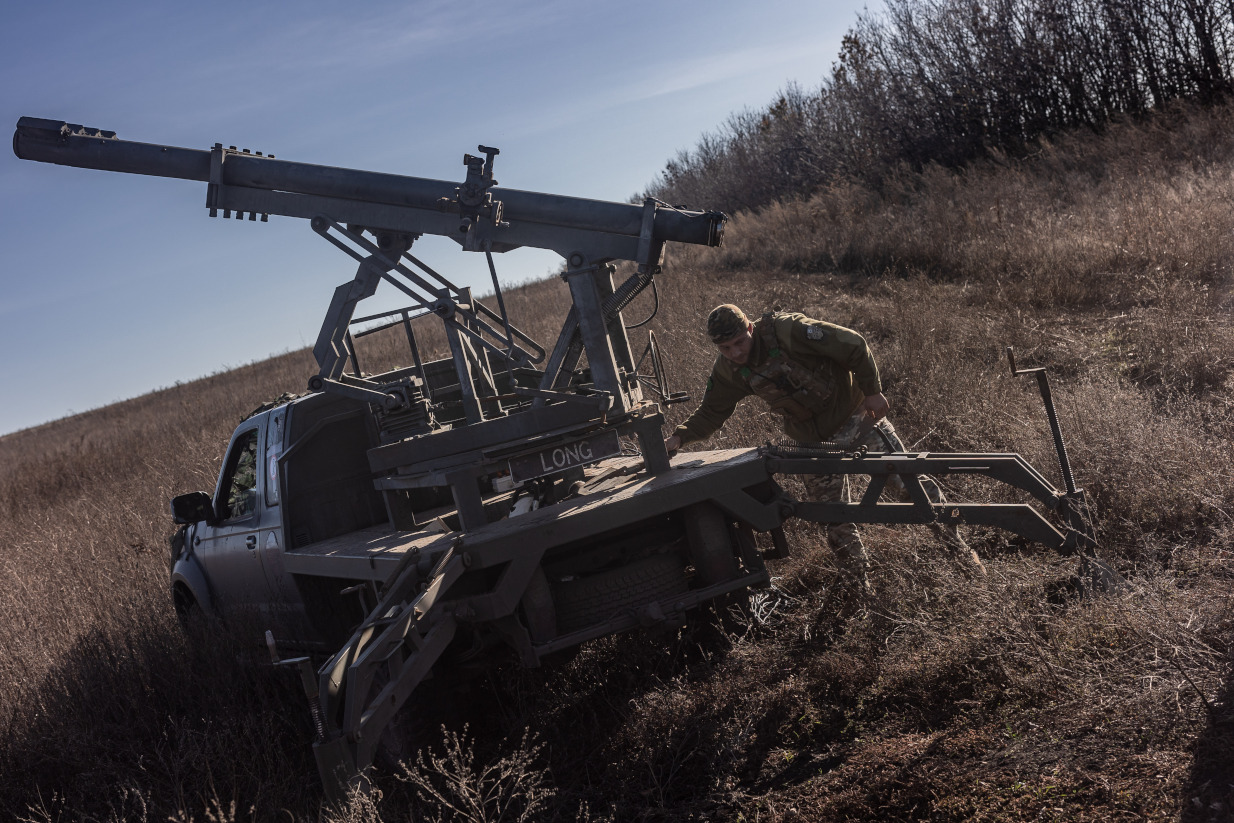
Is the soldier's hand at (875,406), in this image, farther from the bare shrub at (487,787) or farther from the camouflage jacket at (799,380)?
the bare shrub at (487,787)

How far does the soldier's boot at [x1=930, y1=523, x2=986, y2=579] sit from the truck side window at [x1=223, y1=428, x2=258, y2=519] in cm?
436

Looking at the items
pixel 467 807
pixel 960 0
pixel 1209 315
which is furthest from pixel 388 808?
pixel 960 0

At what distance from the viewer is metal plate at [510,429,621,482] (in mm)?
4738

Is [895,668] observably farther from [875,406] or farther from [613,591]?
[875,406]

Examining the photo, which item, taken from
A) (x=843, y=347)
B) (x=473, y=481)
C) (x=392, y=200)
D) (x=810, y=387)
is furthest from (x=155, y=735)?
(x=843, y=347)

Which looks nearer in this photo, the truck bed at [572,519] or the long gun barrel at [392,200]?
the truck bed at [572,519]

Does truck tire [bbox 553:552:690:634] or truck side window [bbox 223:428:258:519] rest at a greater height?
truck side window [bbox 223:428:258:519]

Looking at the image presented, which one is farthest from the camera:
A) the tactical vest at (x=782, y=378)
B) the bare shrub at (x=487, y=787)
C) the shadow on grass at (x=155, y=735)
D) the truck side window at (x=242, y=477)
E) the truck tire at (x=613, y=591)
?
the truck side window at (x=242, y=477)

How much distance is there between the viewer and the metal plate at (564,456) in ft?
15.5

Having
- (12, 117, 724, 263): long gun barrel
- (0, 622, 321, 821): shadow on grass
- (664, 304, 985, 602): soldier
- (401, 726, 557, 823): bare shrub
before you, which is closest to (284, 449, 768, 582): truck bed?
(664, 304, 985, 602): soldier

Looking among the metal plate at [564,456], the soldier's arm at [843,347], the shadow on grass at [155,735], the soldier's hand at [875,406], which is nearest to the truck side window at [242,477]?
the shadow on grass at [155,735]

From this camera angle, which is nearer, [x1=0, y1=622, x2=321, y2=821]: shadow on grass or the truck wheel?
the truck wheel

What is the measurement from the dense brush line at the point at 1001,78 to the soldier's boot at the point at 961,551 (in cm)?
1544

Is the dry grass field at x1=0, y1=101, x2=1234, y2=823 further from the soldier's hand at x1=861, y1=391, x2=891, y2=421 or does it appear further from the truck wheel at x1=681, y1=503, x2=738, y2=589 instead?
the soldier's hand at x1=861, y1=391, x2=891, y2=421
